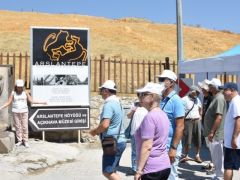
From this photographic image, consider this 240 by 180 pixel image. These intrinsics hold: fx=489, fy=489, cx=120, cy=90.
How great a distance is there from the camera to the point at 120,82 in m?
15.6

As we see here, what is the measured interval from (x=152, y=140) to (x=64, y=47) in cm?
913

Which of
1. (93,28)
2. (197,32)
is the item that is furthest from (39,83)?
(197,32)

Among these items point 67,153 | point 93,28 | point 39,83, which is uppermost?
point 93,28

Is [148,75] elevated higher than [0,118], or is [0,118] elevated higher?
[148,75]

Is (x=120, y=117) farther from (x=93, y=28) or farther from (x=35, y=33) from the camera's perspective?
(x=93, y=28)

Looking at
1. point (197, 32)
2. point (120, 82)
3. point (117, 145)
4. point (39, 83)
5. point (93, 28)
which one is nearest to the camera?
point (117, 145)

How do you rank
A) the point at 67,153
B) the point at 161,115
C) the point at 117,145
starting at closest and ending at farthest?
the point at 161,115 < the point at 117,145 < the point at 67,153

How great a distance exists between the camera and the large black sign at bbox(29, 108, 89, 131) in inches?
517

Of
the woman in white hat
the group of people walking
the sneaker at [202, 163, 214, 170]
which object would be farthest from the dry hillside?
the group of people walking

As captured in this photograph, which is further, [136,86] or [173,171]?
[136,86]

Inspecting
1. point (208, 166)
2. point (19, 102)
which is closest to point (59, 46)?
point (19, 102)

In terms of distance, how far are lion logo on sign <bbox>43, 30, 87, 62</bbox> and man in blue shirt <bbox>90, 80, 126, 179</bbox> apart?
23.4 ft

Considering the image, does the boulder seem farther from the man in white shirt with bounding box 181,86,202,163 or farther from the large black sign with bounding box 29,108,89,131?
the man in white shirt with bounding box 181,86,202,163

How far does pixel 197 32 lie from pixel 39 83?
34.6 metres
